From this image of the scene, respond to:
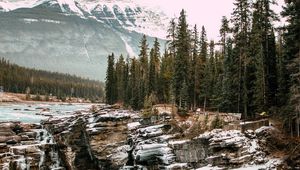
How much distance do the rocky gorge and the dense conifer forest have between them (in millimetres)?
5462

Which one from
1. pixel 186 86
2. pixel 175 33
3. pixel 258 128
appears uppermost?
pixel 175 33

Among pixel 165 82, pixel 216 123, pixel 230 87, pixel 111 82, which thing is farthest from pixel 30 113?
pixel 216 123

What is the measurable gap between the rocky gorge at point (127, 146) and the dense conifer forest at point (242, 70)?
5462 mm

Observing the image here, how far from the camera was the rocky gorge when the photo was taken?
43.3 m

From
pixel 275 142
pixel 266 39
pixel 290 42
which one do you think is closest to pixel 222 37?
pixel 266 39

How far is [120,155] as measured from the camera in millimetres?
56000

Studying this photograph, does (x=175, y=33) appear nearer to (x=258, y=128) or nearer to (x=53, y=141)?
(x=53, y=141)

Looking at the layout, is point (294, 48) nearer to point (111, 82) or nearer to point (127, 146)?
point (127, 146)

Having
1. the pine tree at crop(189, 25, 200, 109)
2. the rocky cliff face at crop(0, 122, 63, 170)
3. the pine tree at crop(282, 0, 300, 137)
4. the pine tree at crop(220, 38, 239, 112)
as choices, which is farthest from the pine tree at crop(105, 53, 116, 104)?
the pine tree at crop(282, 0, 300, 137)

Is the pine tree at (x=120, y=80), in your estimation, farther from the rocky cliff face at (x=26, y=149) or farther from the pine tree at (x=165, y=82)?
the rocky cliff face at (x=26, y=149)

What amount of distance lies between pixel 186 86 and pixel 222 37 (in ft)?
53.4

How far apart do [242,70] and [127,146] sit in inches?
716

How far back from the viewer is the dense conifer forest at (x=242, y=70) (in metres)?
46.0

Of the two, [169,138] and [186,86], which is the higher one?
[186,86]
